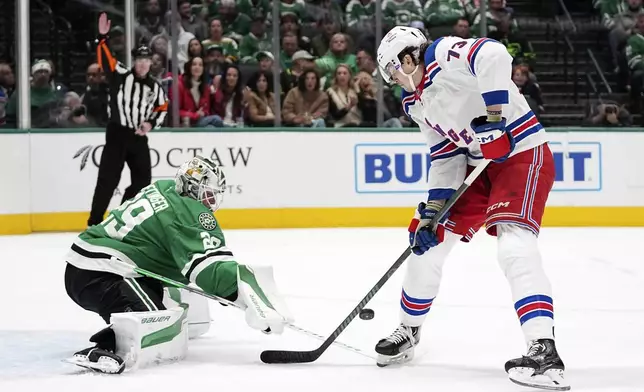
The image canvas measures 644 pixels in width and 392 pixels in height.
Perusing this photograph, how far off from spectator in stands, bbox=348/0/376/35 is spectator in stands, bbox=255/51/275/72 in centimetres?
67

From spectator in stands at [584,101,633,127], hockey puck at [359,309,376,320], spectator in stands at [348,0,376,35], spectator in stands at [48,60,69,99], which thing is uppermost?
spectator in stands at [348,0,376,35]

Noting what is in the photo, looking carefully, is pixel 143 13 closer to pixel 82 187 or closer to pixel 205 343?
pixel 82 187

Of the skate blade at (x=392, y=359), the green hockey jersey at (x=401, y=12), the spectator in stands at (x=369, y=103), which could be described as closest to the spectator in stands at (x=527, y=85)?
the green hockey jersey at (x=401, y=12)

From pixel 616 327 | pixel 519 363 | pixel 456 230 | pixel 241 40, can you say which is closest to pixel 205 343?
pixel 456 230

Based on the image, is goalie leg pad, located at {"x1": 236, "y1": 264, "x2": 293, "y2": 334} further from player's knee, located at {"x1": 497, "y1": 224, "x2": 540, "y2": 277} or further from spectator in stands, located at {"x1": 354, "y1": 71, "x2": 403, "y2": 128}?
spectator in stands, located at {"x1": 354, "y1": 71, "x2": 403, "y2": 128}

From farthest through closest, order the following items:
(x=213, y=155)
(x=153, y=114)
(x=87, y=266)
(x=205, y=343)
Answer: (x=213, y=155)
(x=153, y=114)
(x=205, y=343)
(x=87, y=266)

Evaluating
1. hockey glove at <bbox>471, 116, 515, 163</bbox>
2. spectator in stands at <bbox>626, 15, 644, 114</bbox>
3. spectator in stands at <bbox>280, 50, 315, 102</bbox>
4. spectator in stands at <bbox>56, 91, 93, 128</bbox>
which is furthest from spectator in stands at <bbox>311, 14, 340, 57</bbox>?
hockey glove at <bbox>471, 116, 515, 163</bbox>

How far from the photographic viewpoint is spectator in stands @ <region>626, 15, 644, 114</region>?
828 cm

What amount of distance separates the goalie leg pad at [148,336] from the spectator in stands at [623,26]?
5.99m

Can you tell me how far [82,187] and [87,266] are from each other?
454 cm

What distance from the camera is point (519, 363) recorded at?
9.25ft

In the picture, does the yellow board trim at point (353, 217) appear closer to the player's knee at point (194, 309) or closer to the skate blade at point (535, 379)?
the player's knee at point (194, 309)

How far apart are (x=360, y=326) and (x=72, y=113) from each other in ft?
14.8

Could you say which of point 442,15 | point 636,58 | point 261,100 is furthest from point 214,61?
point 636,58
